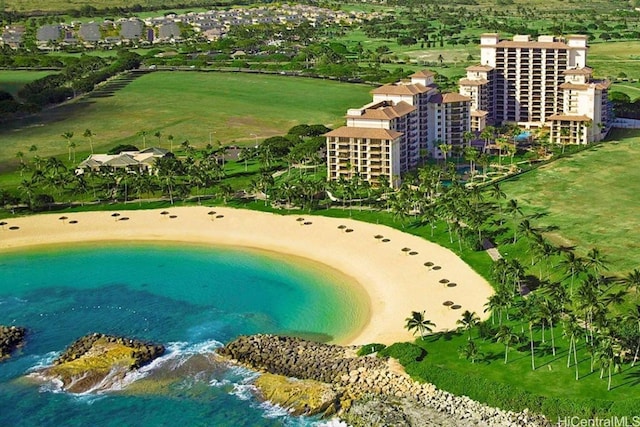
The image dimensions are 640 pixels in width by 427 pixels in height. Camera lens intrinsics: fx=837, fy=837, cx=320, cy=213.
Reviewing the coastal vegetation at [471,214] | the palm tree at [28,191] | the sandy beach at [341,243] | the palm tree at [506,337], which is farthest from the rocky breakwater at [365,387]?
the palm tree at [28,191]

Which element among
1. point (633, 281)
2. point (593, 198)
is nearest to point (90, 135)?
point (593, 198)

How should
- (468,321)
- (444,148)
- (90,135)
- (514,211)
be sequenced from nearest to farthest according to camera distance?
(468,321) < (514,211) < (444,148) < (90,135)

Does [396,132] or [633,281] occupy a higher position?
[396,132]

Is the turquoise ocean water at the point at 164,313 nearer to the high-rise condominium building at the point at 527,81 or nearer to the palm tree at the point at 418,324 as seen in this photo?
the palm tree at the point at 418,324

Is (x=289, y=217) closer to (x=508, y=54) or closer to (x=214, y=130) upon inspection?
(x=214, y=130)

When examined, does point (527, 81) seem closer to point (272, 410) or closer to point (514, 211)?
point (514, 211)

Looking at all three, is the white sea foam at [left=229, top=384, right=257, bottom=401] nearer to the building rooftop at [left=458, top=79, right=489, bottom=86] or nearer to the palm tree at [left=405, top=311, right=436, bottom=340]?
the palm tree at [left=405, top=311, right=436, bottom=340]
